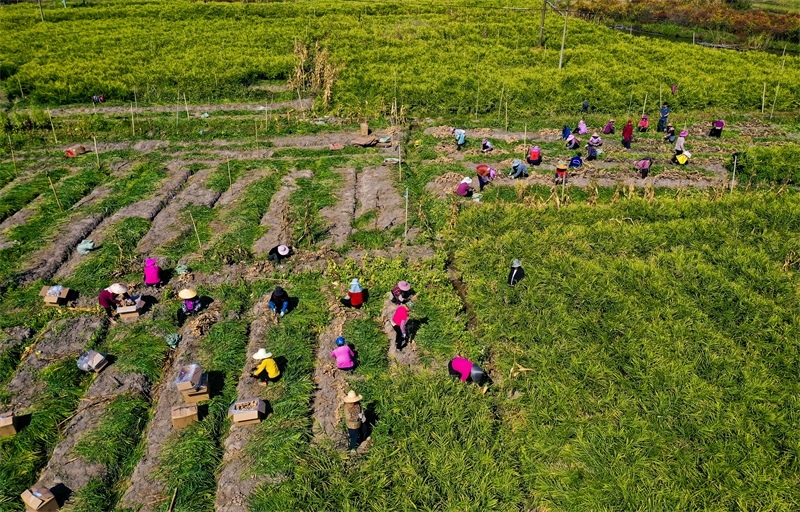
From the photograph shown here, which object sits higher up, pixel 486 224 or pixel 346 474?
pixel 486 224

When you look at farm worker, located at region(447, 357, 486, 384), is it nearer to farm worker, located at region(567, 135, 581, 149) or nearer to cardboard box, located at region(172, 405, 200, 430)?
cardboard box, located at region(172, 405, 200, 430)

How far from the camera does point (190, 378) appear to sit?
30.6 feet

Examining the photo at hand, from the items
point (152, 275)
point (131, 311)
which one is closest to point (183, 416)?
point (131, 311)

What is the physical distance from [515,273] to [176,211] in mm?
10380

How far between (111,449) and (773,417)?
10911mm

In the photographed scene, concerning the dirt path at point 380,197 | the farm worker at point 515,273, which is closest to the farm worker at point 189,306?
the dirt path at point 380,197

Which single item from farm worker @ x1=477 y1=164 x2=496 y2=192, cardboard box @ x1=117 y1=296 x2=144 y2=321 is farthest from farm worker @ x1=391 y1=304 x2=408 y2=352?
farm worker @ x1=477 y1=164 x2=496 y2=192

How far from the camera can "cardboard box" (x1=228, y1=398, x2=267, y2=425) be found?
897 centimetres

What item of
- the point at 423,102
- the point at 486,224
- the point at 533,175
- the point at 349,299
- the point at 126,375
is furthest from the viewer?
the point at 423,102

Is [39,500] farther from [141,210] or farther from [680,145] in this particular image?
[680,145]

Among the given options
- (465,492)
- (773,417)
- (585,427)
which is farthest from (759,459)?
(465,492)

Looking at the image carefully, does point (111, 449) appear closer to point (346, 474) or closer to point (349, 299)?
point (346, 474)

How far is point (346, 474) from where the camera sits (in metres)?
8.19

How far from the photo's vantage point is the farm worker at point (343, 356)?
1002 cm
